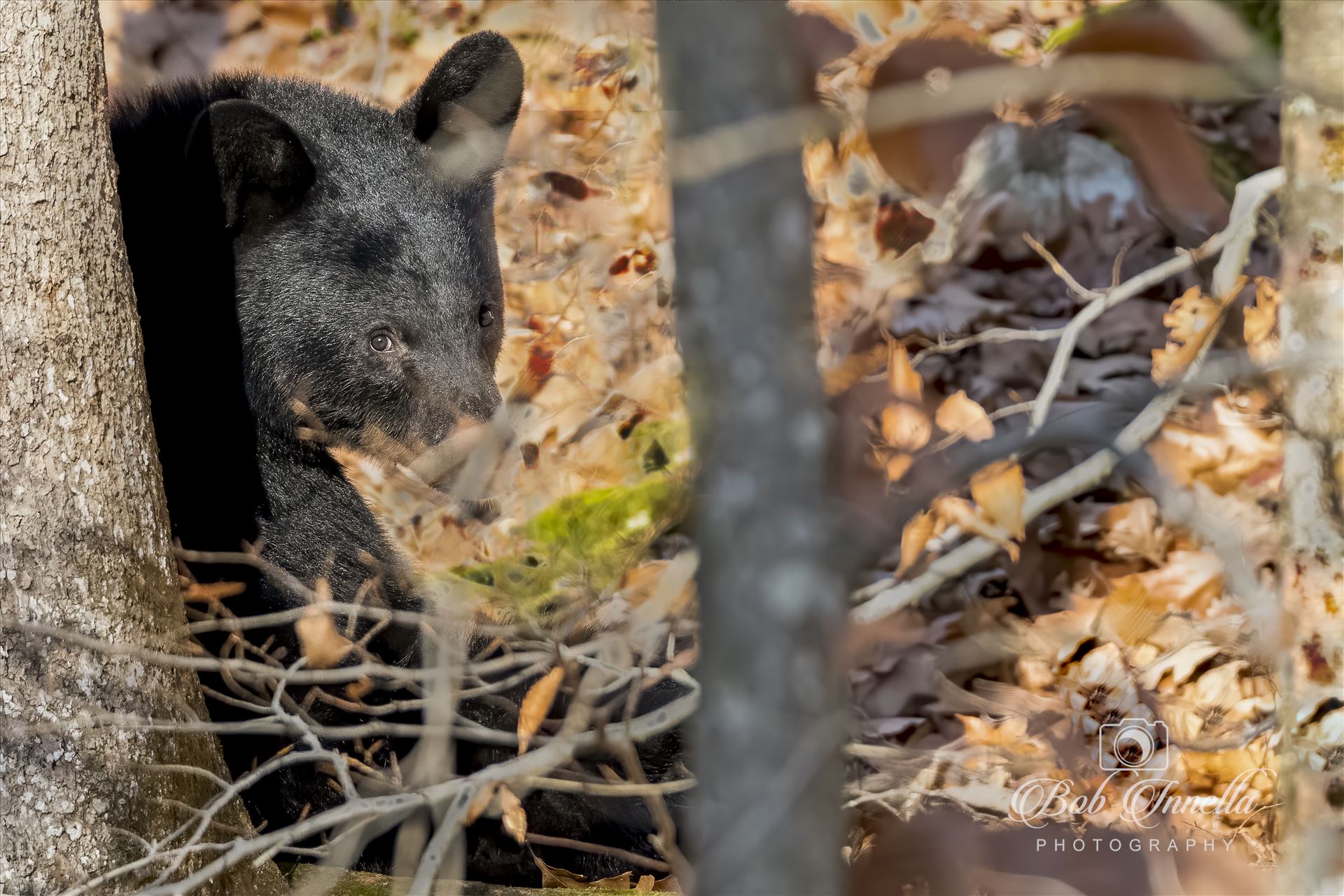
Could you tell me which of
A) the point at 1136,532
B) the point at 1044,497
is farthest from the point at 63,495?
the point at 1136,532

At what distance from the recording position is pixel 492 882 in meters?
2.75

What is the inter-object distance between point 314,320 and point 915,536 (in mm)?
1876

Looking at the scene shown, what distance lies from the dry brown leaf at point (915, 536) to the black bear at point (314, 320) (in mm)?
985

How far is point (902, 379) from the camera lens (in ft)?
9.48

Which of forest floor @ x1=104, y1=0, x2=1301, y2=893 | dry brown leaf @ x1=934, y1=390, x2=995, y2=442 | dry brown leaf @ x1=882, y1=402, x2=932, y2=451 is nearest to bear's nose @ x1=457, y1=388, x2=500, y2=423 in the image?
forest floor @ x1=104, y1=0, x2=1301, y2=893

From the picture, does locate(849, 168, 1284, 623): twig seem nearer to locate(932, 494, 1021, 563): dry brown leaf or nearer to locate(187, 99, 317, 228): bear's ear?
locate(932, 494, 1021, 563): dry brown leaf

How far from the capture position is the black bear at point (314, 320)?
2943 millimetres

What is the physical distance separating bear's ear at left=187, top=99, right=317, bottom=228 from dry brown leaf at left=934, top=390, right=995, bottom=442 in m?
1.92

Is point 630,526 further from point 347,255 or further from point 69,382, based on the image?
point 69,382

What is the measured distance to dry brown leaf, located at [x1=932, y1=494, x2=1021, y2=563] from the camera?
2326 mm

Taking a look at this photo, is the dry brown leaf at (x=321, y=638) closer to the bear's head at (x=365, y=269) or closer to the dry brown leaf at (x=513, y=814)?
the dry brown leaf at (x=513, y=814)

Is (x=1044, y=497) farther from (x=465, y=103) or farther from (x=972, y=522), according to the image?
(x=465, y=103)

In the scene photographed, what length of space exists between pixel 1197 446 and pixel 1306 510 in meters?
1.42

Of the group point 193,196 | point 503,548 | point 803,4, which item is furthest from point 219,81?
point 503,548
